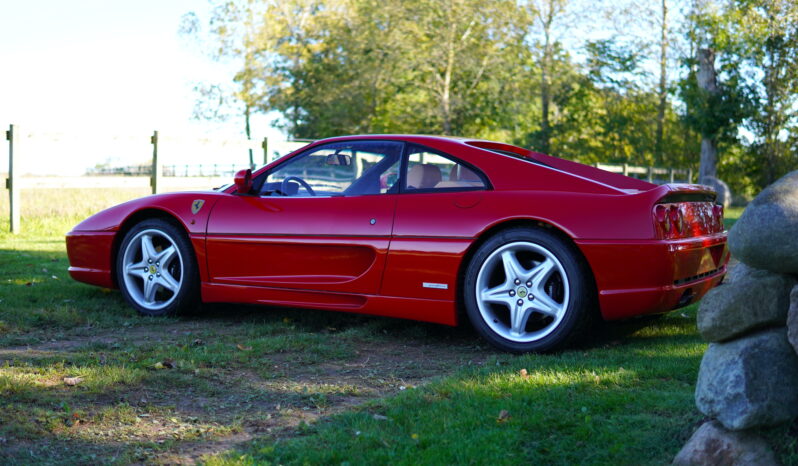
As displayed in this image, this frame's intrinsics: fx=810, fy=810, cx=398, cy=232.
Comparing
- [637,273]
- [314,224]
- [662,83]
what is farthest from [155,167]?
[662,83]

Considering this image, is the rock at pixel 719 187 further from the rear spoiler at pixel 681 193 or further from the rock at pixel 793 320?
the rock at pixel 793 320

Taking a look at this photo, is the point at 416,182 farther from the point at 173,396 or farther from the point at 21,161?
the point at 21,161

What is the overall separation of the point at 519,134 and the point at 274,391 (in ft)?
129

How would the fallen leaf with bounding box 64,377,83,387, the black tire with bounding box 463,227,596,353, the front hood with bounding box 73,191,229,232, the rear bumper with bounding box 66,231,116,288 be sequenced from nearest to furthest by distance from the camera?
the fallen leaf with bounding box 64,377,83,387 → the black tire with bounding box 463,227,596,353 → the front hood with bounding box 73,191,229,232 → the rear bumper with bounding box 66,231,116,288

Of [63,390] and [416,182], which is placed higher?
[416,182]

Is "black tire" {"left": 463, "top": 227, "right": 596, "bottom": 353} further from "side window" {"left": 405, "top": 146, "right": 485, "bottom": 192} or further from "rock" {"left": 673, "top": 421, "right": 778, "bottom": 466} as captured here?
"rock" {"left": 673, "top": 421, "right": 778, "bottom": 466}

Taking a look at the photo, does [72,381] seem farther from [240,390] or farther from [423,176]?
[423,176]

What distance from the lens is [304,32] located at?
38.0m

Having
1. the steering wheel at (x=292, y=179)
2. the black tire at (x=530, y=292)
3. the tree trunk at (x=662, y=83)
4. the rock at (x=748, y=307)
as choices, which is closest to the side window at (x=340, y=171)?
the steering wheel at (x=292, y=179)

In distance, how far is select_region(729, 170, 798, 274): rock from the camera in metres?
2.86

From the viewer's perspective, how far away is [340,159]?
5.64m

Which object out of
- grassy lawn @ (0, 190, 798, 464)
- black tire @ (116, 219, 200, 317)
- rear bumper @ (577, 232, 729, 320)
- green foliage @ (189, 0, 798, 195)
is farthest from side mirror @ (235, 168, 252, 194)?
green foliage @ (189, 0, 798, 195)

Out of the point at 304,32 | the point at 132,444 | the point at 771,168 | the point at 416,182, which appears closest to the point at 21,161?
the point at 416,182

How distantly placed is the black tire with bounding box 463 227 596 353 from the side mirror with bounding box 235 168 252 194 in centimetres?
187
